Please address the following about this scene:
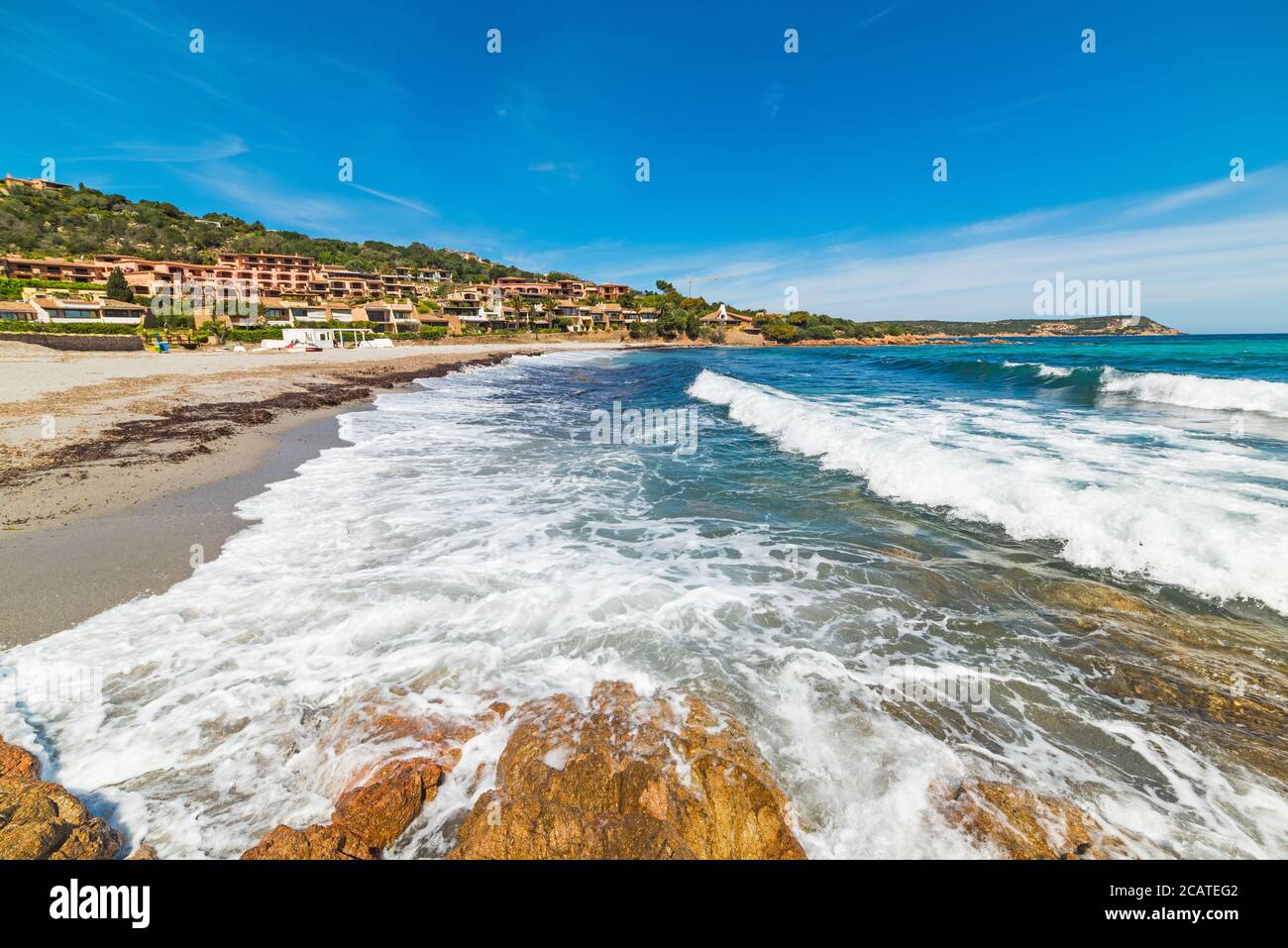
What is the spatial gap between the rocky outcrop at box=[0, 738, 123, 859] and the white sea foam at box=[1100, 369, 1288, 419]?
2817 centimetres

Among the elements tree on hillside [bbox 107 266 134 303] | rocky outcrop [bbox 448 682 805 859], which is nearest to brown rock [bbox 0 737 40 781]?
rocky outcrop [bbox 448 682 805 859]

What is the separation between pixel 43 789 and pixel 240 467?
9619mm

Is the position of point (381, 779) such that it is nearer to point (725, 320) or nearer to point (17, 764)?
point (17, 764)

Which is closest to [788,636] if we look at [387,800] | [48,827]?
[387,800]

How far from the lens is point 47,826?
2.42 metres

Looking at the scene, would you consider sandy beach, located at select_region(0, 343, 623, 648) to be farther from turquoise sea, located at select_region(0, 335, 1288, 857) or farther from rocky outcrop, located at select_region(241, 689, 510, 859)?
rocky outcrop, located at select_region(241, 689, 510, 859)

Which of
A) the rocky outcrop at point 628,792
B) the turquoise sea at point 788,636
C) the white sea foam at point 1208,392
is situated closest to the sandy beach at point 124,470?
the turquoise sea at point 788,636

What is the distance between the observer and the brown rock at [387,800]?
2854 millimetres

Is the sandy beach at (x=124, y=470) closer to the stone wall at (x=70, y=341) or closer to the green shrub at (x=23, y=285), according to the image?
the stone wall at (x=70, y=341)

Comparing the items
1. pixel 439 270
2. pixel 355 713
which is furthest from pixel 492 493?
pixel 439 270

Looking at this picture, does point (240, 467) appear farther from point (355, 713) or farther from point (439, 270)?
point (439, 270)

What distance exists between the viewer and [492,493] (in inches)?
394

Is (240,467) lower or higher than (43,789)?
higher

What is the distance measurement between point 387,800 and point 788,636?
12.6ft
